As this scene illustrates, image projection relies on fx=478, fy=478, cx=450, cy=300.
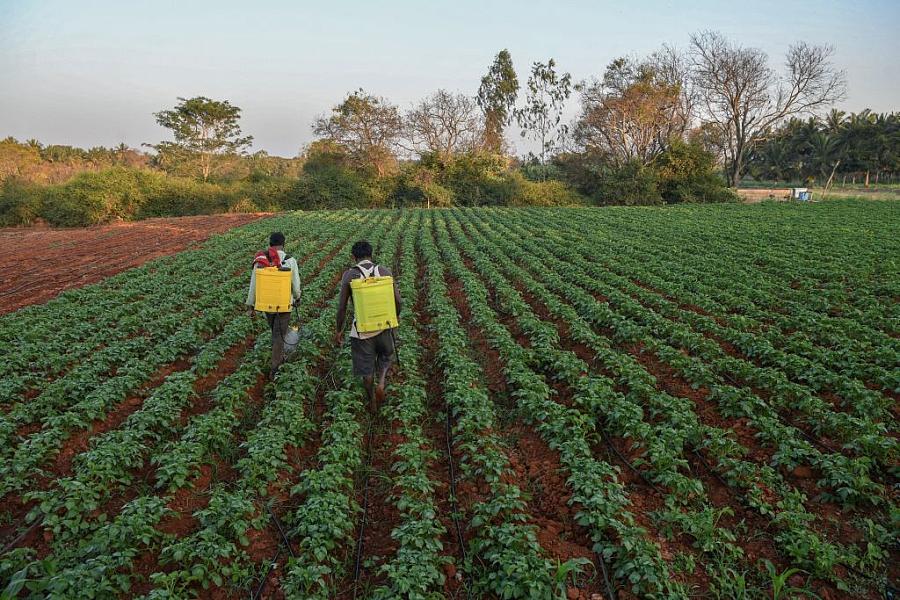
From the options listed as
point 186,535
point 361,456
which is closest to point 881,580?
point 361,456

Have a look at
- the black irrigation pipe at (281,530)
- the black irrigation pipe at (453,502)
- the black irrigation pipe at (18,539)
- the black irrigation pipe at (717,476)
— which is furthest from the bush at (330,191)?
the black irrigation pipe at (717,476)

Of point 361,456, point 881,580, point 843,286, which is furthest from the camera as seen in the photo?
point 843,286

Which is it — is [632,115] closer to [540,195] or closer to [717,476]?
[540,195]

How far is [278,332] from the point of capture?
7.10 metres

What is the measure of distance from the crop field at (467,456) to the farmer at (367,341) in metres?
0.40

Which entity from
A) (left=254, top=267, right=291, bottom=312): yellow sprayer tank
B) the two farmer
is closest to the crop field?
the two farmer

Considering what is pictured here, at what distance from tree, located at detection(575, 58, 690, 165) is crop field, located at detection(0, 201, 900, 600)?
41.8 m

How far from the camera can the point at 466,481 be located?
500 centimetres

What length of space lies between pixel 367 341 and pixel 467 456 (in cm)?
190

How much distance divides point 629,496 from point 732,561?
38.9 inches

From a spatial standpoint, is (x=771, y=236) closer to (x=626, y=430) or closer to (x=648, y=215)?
(x=648, y=215)

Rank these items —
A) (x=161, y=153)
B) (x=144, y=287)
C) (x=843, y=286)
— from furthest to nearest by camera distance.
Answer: (x=161, y=153) → (x=144, y=287) → (x=843, y=286)

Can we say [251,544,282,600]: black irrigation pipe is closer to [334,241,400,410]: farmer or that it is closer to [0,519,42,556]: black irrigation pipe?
[0,519,42,556]: black irrigation pipe

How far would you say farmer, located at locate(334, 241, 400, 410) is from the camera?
5883 mm
